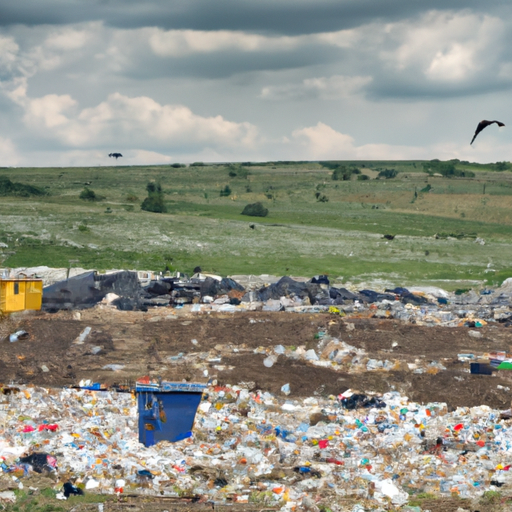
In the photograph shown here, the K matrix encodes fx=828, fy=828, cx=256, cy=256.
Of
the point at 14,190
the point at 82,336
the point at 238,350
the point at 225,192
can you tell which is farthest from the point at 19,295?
the point at 225,192

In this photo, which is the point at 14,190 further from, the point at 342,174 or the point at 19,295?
the point at 342,174

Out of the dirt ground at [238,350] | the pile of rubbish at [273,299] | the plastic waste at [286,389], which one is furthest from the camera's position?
the pile of rubbish at [273,299]

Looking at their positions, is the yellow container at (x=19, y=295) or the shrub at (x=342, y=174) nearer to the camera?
the yellow container at (x=19, y=295)

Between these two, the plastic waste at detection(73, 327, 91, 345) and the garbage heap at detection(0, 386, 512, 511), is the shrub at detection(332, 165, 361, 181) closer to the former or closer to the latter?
the plastic waste at detection(73, 327, 91, 345)

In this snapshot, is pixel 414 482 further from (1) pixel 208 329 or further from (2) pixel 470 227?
(2) pixel 470 227

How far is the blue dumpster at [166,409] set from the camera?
10680 mm

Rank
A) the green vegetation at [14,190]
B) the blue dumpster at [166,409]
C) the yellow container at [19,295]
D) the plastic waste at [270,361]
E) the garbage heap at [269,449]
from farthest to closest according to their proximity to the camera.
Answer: the green vegetation at [14,190] < the yellow container at [19,295] < the plastic waste at [270,361] < the blue dumpster at [166,409] < the garbage heap at [269,449]

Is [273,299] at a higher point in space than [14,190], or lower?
lower

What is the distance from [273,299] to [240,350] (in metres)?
6.96

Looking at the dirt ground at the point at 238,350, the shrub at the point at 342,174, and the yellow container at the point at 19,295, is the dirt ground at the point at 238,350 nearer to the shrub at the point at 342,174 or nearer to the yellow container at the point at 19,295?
the yellow container at the point at 19,295

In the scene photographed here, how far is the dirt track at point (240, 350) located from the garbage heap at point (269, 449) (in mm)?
707

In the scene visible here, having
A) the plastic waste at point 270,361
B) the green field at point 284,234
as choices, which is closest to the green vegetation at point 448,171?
the green field at point 284,234

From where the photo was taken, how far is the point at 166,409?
429 inches

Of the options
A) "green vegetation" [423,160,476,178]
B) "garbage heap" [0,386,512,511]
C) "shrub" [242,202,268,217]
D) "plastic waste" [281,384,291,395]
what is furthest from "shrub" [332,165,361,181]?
"garbage heap" [0,386,512,511]
